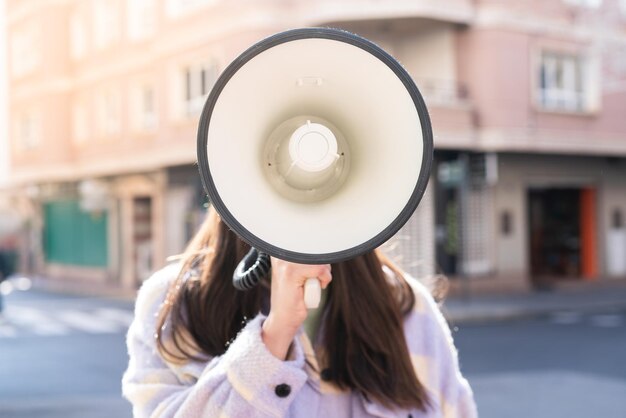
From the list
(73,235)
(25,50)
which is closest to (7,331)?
(73,235)

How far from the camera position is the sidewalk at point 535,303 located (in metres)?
13.8

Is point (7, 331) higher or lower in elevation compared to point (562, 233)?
lower

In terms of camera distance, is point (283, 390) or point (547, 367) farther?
point (547, 367)

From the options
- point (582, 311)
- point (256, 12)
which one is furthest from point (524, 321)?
point (256, 12)

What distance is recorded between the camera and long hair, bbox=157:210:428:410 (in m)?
1.51

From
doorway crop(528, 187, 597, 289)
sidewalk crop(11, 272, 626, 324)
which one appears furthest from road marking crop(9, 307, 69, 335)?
doorway crop(528, 187, 597, 289)

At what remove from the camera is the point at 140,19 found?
20.6 m

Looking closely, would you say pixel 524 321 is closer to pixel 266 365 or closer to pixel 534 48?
pixel 534 48

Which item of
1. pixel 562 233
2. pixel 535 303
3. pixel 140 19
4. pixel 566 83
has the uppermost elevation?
pixel 140 19

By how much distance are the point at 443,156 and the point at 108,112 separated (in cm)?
1088

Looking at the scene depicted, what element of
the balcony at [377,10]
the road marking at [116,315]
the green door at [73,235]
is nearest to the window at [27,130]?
the green door at [73,235]

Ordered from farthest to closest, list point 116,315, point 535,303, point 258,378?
point 535,303
point 116,315
point 258,378

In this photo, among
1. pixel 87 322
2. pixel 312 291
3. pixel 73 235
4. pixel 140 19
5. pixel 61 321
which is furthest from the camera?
pixel 73 235

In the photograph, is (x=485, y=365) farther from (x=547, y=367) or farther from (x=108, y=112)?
(x=108, y=112)
